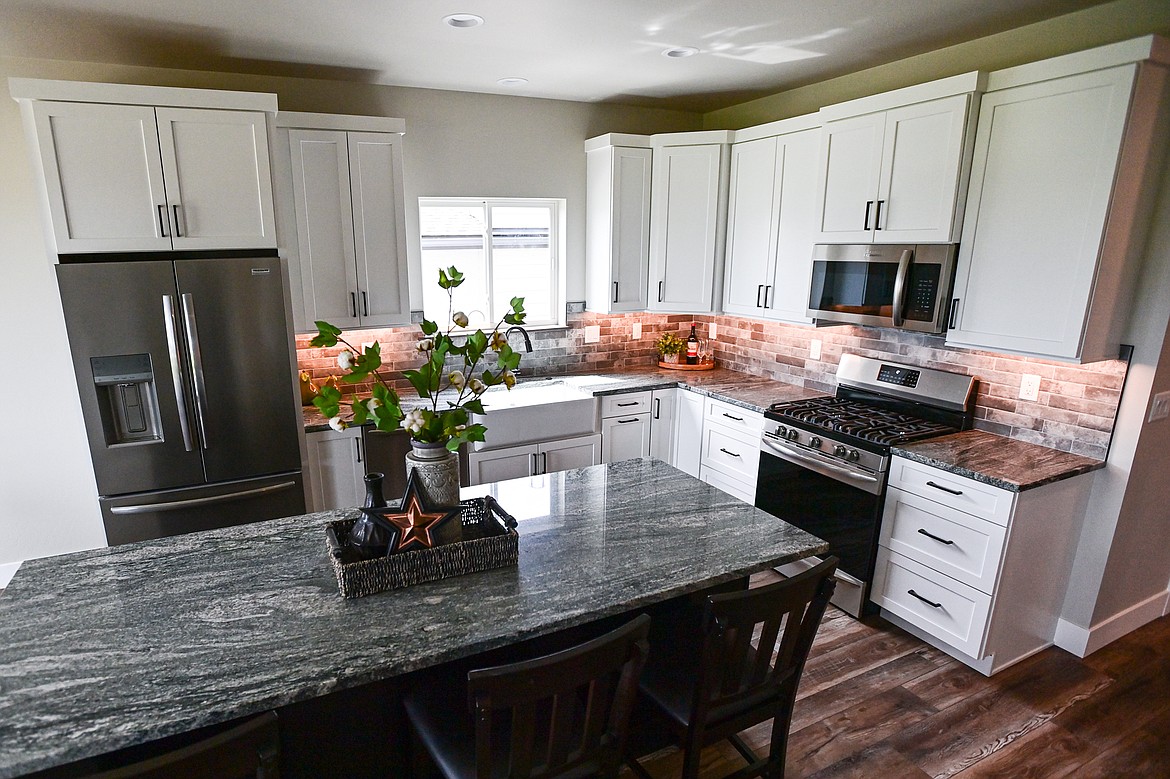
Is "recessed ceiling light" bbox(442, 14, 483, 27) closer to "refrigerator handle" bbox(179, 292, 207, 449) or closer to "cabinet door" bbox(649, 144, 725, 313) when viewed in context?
"refrigerator handle" bbox(179, 292, 207, 449)

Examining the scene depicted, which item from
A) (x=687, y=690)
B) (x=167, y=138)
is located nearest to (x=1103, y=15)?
(x=687, y=690)

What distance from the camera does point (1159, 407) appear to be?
8.45 feet

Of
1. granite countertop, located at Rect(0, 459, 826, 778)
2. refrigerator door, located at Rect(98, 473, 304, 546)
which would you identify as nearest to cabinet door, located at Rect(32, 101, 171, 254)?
refrigerator door, located at Rect(98, 473, 304, 546)

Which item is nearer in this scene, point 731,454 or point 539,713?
point 539,713

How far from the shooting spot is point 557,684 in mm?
1210

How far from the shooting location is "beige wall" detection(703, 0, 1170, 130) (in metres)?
2.41

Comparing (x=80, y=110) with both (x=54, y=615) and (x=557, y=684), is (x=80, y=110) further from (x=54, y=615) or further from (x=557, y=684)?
(x=557, y=684)

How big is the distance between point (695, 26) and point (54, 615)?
2.96m

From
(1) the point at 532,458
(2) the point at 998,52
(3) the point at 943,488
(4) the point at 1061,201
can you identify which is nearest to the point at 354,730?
(1) the point at 532,458

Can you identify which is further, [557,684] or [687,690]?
[687,690]

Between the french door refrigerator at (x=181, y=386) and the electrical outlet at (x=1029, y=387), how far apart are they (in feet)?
11.6

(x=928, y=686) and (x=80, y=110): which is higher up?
(x=80, y=110)

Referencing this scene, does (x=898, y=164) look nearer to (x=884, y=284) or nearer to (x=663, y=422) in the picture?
(x=884, y=284)

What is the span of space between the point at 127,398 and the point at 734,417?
317 centimetres
